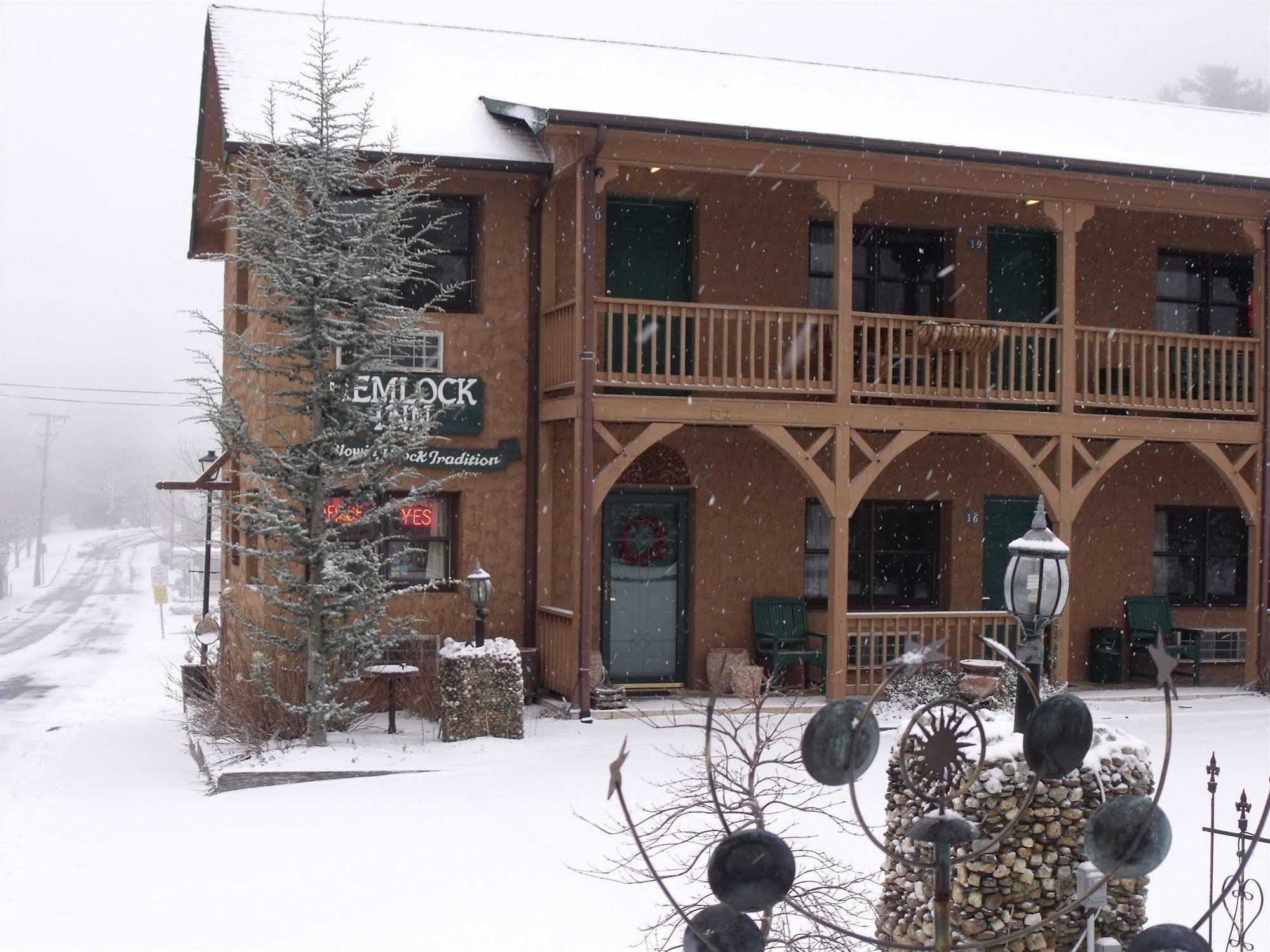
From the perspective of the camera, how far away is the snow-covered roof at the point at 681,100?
14.7 metres

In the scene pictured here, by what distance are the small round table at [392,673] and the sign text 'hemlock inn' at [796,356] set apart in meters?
1.75

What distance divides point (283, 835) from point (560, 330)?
6679 mm

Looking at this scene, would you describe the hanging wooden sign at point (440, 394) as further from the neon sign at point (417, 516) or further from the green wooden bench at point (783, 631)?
the green wooden bench at point (783, 631)

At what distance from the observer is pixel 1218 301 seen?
18031mm

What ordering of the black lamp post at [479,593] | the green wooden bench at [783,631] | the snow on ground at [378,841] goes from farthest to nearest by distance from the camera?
1. the green wooden bench at [783,631]
2. the black lamp post at [479,593]
3. the snow on ground at [378,841]

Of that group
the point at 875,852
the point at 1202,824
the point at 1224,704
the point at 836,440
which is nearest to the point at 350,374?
the point at 836,440

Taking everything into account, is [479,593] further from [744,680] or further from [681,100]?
[681,100]

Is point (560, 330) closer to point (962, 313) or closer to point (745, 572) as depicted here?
point (745, 572)

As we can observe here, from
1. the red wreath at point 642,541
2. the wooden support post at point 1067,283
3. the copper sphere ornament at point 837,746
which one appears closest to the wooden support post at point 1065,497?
the wooden support post at point 1067,283

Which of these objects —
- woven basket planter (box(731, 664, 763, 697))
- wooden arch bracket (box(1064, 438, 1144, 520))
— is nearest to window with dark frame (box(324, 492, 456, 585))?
woven basket planter (box(731, 664, 763, 697))

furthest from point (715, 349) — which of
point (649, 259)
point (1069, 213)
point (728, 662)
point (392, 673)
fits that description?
point (392, 673)

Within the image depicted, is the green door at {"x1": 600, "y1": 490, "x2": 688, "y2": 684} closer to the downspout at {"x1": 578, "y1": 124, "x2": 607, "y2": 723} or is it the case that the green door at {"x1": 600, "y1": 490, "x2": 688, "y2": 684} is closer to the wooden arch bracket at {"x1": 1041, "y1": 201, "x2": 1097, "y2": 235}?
the downspout at {"x1": 578, "y1": 124, "x2": 607, "y2": 723}

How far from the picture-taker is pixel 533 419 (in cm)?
1513

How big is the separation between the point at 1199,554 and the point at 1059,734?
15924mm
